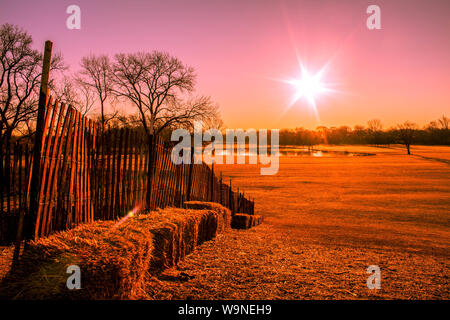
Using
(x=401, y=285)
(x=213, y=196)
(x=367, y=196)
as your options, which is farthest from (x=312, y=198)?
(x=401, y=285)

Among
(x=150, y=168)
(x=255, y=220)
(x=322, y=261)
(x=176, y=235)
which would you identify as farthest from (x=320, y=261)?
(x=255, y=220)

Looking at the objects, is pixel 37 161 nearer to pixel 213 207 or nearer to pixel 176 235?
pixel 176 235

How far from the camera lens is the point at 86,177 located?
441cm

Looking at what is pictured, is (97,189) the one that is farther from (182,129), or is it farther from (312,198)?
(182,129)

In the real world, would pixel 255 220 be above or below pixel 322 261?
below

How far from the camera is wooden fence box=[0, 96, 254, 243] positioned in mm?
3471

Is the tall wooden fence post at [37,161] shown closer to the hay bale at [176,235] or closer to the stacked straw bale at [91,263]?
the stacked straw bale at [91,263]

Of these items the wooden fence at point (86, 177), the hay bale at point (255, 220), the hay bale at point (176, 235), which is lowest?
the hay bale at point (255, 220)

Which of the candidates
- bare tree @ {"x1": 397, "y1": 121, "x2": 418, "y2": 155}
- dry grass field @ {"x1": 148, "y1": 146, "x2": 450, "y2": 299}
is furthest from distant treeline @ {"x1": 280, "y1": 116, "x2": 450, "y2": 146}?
dry grass field @ {"x1": 148, "y1": 146, "x2": 450, "y2": 299}

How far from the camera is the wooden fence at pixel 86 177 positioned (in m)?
3.47

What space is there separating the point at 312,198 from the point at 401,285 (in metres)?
16.9

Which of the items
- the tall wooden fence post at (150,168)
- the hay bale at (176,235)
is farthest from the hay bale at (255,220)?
the tall wooden fence post at (150,168)

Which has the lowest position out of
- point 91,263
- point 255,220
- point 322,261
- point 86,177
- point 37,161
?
point 255,220

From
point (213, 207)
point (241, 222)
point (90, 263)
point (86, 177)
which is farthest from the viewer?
point (241, 222)
